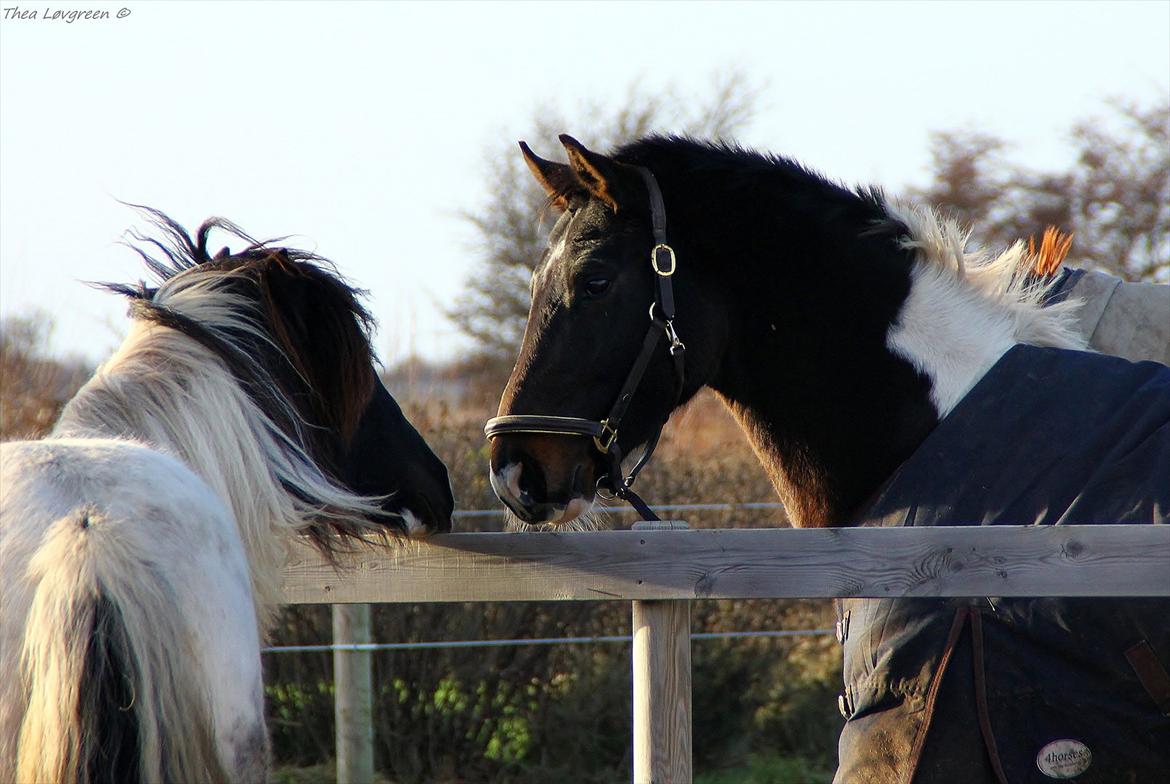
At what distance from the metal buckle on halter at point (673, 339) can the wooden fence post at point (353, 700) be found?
3.10 meters

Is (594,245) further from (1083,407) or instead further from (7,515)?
(7,515)

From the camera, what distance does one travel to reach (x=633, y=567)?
238cm

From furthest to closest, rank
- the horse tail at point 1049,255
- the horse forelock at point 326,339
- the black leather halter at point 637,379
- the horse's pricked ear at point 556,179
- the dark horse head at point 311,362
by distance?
the horse tail at point 1049,255 → the horse's pricked ear at point 556,179 → the black leather halter at point 637,379 → the horse forelock at point 326,339 → the dark horse head at point 311,362

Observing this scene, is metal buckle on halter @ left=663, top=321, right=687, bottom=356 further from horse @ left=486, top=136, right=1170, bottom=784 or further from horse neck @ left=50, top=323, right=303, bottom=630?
horse neck @ left=50, top=323, right=303, bottom=630

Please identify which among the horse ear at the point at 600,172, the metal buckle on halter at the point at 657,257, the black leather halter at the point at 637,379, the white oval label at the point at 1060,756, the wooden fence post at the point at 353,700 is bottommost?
the wooden fence post at the point at 353,700

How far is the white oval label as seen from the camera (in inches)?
92.0

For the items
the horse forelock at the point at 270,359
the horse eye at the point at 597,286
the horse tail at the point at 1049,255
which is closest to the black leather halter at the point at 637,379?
the horse eye at the point at 597,286

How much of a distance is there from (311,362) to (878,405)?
1.31 meters

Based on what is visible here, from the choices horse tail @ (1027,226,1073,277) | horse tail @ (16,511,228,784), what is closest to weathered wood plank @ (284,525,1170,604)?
horse tail @ (16,511,228,784)

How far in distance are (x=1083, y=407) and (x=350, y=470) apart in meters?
1.67

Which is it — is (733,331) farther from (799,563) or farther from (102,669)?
(102,669)

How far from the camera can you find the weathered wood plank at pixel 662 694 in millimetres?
2354

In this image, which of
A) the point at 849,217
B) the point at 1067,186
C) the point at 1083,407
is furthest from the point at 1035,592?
A: the point at 1067,186

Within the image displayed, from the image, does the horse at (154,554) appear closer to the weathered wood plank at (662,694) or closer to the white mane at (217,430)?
the white mane at (217,430)
